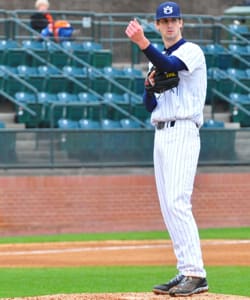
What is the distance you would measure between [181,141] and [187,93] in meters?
0.33

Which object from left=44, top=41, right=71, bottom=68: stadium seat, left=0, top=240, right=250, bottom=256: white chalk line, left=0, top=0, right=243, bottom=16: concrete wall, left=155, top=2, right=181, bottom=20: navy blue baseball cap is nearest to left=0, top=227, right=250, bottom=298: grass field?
left=0, top=240, right=250, bottom=256: white chalk line

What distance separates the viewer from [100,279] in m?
10.4

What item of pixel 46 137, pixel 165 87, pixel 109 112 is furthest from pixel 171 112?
pixel 109 112

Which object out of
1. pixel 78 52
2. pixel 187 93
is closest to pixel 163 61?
pixel 187 93

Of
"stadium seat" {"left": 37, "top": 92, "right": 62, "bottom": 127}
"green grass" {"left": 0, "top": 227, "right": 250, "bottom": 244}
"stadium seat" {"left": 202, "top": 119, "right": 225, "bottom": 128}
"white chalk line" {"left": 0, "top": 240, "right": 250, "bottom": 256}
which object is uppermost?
"stadium seat" {"left": 37, "top": 92, "right": 62, "bottom": 127}

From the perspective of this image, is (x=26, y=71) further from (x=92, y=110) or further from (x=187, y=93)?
(x=187, y=93)

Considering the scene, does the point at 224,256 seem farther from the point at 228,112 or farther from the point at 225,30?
the point at 225,30

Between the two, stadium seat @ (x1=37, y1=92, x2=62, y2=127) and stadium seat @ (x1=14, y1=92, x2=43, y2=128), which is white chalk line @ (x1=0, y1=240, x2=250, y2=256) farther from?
stadium seat @ (x1=14, y1=92, x2=43, y2=128)

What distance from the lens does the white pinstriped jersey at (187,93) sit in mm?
7406

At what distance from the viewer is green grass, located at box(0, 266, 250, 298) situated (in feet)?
30.5

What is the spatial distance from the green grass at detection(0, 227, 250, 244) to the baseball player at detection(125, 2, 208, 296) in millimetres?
7725

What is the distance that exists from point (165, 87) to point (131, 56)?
1418 centimetres

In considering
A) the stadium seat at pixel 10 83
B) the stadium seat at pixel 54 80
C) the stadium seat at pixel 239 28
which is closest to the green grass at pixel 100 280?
the stadium seat at pixel 10 83

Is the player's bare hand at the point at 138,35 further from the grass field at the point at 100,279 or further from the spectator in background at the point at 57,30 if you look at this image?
the spectator in background at the point at 57,30
